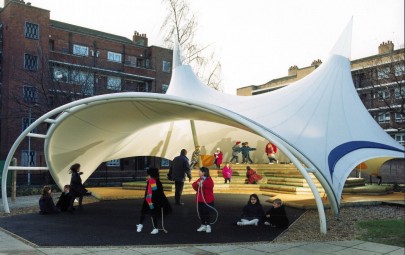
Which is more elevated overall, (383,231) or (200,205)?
(200,205)

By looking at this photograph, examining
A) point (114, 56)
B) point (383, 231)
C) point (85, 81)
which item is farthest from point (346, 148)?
point (114, 56)

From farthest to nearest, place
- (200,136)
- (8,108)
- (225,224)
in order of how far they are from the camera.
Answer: (8,108) < (200,136) < (225,224)

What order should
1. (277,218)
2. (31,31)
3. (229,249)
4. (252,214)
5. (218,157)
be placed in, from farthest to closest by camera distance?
1. (31,31)
2. (218,157)
3. (252,214)
4. (277,218)
5. (229,249)

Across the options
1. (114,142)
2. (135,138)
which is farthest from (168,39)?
(114,142)

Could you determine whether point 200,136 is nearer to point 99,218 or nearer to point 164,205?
point 99,218

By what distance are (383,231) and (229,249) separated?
3673 mm

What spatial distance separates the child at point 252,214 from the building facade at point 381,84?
1637 cm

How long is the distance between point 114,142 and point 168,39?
13.5m

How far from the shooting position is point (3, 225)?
8938 mm

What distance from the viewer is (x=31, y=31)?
3119 cm

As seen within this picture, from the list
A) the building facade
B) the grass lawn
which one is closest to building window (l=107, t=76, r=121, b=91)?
the building facade

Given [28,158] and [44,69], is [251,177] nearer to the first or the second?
[44,69]

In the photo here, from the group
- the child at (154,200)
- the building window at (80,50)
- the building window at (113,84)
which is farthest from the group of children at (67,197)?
the building window at (80,50)

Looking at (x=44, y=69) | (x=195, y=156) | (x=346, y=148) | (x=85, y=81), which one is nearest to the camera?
(x=346, y=148)
